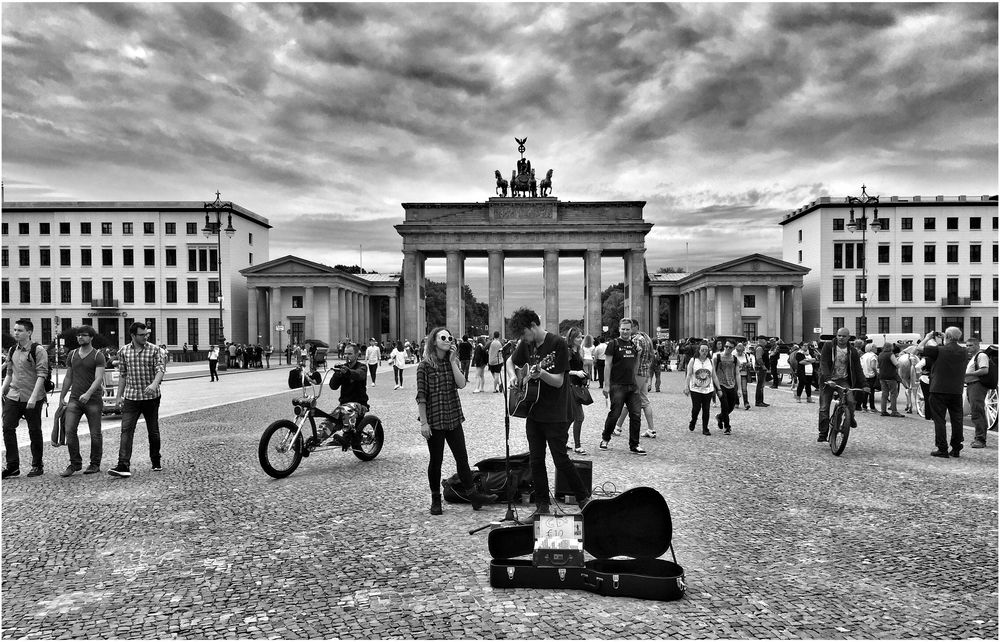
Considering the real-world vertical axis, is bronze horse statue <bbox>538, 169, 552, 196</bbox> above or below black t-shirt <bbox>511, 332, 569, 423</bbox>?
above

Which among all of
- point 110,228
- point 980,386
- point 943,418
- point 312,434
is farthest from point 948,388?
point 110,228

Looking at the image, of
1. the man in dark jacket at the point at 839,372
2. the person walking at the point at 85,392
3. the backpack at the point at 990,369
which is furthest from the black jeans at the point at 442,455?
the backpack at the point at 990,369

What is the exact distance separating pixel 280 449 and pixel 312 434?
612 millimetres

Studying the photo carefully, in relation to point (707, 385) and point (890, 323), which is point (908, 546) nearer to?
point (707, 385)

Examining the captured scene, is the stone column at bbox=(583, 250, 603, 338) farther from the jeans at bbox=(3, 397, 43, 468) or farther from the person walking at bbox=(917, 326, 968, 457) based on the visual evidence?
the jeans at bbox=(3, 397, 43, 468)

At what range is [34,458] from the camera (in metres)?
9.21

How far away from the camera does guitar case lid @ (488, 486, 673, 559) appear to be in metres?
5.18

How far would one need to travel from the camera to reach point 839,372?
1119 centimetres

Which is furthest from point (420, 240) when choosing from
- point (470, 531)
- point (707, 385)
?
point (470, 531)

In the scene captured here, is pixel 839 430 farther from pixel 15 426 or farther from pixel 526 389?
pixel 15 426

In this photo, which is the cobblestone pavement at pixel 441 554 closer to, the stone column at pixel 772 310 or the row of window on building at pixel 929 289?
the stone column at pixel 772 310

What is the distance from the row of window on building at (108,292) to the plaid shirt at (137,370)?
70.9 meters

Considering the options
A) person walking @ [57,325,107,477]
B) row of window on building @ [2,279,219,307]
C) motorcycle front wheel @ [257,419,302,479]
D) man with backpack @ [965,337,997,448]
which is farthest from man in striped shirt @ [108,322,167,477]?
row of window on building @ [2,279,219,307]

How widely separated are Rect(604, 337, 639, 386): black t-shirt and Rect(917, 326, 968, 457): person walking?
432 cm
